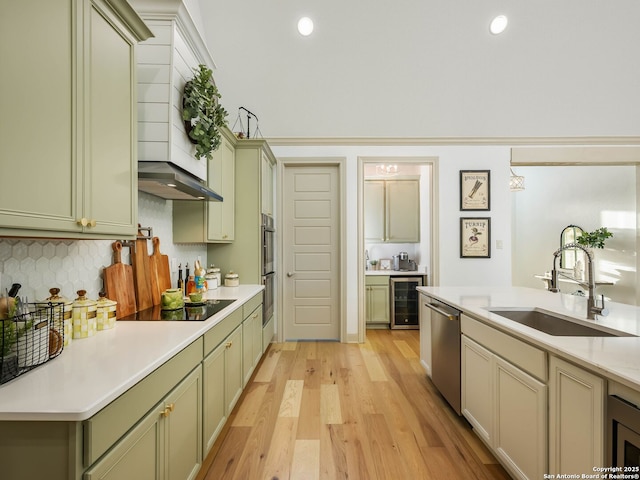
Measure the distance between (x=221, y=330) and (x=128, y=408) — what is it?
99 centimetres

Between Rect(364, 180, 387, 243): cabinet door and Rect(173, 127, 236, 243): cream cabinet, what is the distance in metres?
2.77

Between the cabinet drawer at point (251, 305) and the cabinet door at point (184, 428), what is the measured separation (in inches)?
38.2

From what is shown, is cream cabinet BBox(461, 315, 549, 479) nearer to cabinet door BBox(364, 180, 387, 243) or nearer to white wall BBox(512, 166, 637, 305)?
cabinet door BBox(364, 180, 387, 243)

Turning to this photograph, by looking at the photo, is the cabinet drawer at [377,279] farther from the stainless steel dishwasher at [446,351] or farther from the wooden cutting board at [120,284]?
the wooden cutting board at [120,284]

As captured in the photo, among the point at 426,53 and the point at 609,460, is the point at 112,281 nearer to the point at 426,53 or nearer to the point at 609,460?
the point at 609,460

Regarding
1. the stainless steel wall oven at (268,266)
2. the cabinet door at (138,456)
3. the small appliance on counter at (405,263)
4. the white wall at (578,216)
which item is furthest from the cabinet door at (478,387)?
the white wall at (578,216)

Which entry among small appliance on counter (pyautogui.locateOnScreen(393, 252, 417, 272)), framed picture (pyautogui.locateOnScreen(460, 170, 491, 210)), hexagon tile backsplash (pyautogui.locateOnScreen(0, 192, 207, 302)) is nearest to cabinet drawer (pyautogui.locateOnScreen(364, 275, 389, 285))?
small appliance on counter (pyautogui.locateOnScreen(393, 252, 417, 272))

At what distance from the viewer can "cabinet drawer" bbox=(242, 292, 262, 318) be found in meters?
2.64

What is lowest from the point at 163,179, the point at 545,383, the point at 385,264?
the point at 545,383

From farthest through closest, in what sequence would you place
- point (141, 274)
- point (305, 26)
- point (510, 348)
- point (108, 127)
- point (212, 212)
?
point (305, 26) < point (212, 212) < point (141, 274) < point (510, 348) < point (108, 127)

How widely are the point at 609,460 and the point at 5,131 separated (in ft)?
7.51

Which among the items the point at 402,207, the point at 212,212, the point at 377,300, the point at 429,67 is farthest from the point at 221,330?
the point at 402,207

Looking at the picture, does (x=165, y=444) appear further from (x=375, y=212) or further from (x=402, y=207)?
(x=402, y=207)

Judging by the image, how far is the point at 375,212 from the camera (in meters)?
5.42
